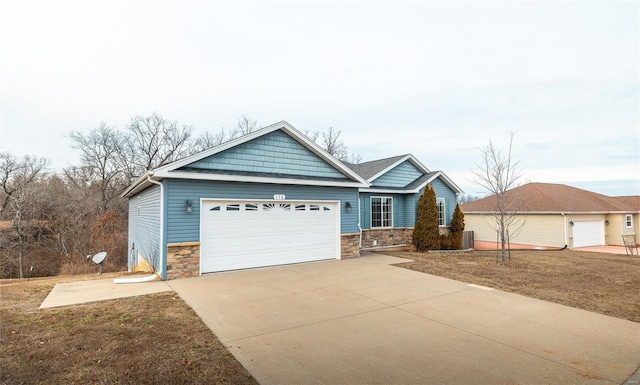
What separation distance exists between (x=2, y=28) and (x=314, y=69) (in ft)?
30.0

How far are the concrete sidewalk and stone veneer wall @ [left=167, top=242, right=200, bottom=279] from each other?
450 millimetres

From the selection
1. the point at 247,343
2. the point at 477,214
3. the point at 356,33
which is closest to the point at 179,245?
the point at 247,343

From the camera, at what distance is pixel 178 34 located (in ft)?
32.8

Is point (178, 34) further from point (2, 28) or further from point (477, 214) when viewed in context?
point (477, 214)

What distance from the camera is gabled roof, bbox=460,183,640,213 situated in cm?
2003

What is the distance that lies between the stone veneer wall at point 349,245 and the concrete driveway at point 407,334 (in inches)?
152

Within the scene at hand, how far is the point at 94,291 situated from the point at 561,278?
1185cm

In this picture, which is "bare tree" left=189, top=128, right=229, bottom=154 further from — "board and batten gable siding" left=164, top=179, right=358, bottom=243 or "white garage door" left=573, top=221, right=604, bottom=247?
"white garage door" left=573, top=221, right=604, bottom=247

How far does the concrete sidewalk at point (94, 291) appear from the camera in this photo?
21.0ft

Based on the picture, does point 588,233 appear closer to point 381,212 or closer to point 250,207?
point 381,212

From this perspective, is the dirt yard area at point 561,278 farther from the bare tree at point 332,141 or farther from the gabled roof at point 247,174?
the bare tree at point 332,141

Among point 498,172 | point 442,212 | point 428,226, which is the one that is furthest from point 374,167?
point 498,172

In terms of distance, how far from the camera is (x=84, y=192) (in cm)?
2733

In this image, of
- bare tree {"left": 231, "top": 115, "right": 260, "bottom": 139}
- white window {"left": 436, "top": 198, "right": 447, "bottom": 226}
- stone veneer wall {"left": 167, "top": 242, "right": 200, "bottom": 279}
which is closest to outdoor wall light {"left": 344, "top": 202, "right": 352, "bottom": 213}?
stone veneer wall {"left": 167, "top": 242, "right": 200, "bottom": 279}
